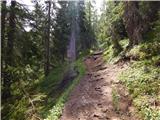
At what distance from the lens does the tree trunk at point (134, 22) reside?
65.1ft

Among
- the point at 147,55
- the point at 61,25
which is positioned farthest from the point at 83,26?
the point at 147,55

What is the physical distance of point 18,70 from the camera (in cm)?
1182

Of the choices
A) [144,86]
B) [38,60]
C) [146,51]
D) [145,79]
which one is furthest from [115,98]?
[146,51]

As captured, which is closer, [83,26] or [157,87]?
[157,87]

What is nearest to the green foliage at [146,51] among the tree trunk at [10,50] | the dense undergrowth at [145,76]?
the dense undergrowth at [145,76]

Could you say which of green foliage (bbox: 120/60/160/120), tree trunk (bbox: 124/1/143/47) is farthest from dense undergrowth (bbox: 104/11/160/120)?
tree trunk (bbox: 124/1/143/47)

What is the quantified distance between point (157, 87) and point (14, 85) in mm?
6426

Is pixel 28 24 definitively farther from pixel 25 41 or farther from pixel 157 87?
pixel 157 87

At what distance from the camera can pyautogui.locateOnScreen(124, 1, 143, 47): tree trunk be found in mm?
19844

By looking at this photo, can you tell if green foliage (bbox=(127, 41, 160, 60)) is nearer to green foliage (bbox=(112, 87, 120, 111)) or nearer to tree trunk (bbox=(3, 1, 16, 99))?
green foliage (bbox=(112, 87, 120, 111))

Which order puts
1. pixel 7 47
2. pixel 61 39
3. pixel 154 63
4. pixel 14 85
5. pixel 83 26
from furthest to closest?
1. pixel 83 26
2. pixel 61 39
3. pixel 154 63
4. pixel 7 47
5. pixel 14 85

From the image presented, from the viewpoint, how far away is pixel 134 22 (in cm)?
2069

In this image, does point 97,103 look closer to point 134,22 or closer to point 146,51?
point 146,51

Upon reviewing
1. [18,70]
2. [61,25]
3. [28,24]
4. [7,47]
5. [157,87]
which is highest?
[61,25]
